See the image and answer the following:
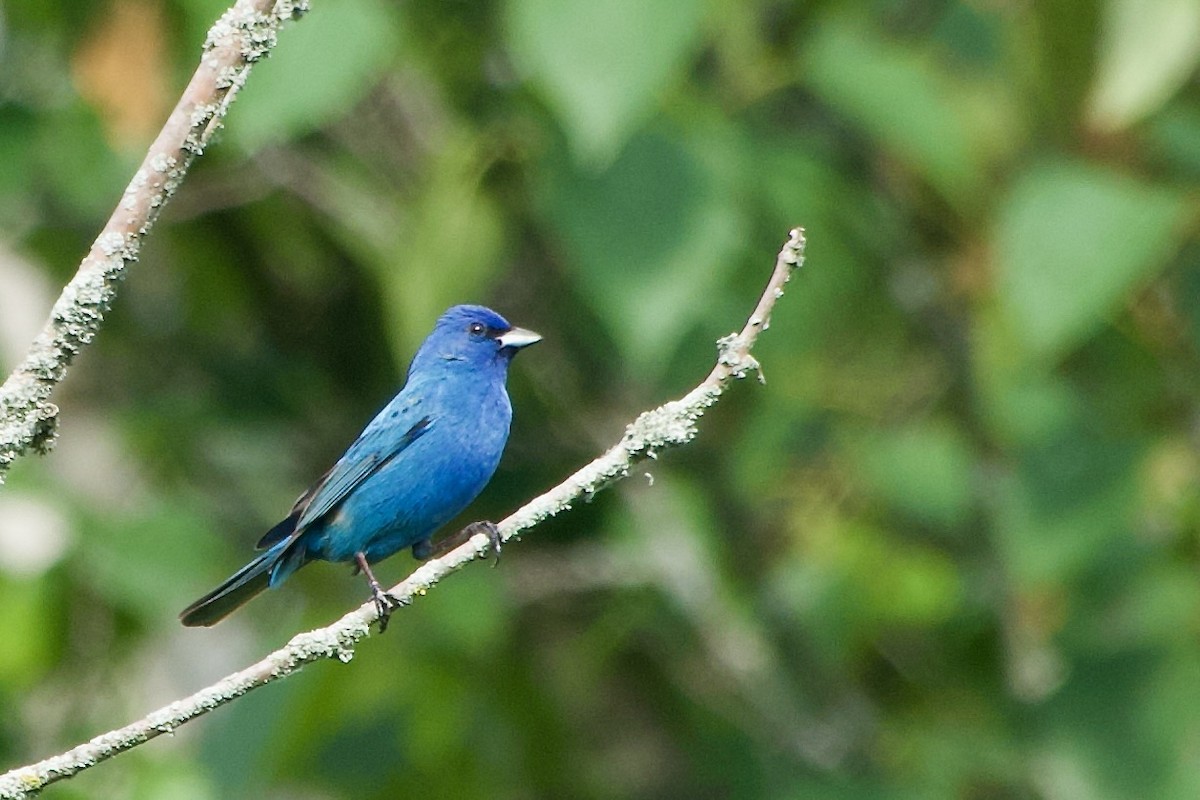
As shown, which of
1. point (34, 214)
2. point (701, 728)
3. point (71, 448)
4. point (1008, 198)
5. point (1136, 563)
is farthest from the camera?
point (71, 448)

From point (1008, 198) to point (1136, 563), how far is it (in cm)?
132

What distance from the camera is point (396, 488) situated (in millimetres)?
3281

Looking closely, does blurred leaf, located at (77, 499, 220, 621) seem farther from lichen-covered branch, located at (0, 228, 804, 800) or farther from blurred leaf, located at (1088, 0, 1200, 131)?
blurred leaf, located at (1088, 0, 1200, 131)

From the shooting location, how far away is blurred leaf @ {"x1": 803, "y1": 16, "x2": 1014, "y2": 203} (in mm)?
4480

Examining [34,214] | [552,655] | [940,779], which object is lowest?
[940,779]

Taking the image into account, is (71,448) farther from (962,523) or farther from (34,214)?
(962,523)

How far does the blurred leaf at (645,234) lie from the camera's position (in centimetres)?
399

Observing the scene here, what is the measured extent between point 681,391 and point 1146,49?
146 cm

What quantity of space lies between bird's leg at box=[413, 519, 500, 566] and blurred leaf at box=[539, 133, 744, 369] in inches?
29.7

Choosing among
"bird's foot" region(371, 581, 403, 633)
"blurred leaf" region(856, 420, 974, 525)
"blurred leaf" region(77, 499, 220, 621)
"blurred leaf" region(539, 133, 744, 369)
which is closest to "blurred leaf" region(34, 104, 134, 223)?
"blurred leaf" region(77, 499, 220, 621)

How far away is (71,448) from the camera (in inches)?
242

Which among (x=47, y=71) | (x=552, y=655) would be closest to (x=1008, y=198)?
(x=552, y=655)

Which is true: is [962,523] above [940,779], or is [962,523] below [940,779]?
above

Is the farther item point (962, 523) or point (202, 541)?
point (962, 523)
